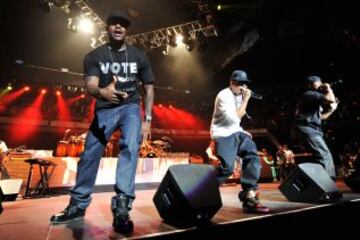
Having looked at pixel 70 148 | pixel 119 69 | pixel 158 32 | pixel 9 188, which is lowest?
pixel 9 188

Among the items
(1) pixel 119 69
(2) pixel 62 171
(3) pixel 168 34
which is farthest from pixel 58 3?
(1) pixel 119 69

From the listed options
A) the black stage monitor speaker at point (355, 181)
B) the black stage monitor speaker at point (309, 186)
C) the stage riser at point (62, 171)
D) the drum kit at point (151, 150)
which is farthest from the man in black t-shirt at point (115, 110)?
the drum kit at point (151, 150)

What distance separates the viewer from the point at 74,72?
12219mm

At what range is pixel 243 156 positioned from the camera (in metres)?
3.40

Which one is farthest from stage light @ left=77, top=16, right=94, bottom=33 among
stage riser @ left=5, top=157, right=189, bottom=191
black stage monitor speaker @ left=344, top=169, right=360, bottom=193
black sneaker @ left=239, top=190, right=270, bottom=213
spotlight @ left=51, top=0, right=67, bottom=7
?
black stage monitor speaker @ left=344, top=169, right=360, bottom=193

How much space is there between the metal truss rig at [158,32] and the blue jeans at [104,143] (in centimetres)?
716

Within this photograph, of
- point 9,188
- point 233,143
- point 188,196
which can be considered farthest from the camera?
point 9,188

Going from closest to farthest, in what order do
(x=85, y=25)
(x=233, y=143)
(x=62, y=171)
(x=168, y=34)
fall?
(x=233, y=143) < (x=62, y=171) < (x=85, y=25) < (x=168, y=34)

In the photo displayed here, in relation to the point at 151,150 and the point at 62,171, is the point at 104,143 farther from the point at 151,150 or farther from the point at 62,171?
the point at 151,150

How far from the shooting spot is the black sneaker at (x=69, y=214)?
2420 mm

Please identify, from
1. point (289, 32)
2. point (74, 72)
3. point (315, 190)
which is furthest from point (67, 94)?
point (315, 190)

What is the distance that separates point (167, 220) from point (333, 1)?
11.2m

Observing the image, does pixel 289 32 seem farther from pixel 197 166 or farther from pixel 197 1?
pixel 197 166

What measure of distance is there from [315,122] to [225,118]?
1.88 metres
